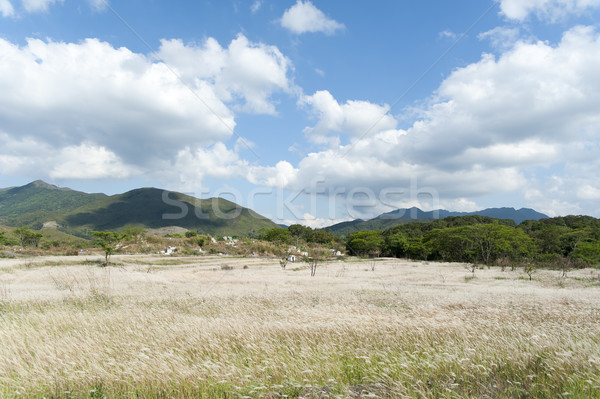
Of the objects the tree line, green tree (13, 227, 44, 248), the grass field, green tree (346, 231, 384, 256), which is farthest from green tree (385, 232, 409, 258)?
green tree (13, 227, 44, 248)

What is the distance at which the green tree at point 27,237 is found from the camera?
3081 inches

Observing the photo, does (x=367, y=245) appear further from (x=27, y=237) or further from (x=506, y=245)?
(x=27, y=237)

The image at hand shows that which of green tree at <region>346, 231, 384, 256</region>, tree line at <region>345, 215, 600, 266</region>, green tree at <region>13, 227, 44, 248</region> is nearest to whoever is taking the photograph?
tree line at <region>345, 215, 600, 266</region>

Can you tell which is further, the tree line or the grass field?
the tree line

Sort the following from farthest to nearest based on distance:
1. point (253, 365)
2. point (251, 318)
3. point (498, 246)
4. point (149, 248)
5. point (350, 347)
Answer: point (149, 248) → point (498, 246) → point (251, 318) → point (350, 347) → point (253, 365)

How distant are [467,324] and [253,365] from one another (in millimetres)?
6102

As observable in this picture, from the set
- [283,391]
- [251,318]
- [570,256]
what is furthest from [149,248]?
[570,256]

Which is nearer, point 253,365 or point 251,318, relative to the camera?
point 253,365

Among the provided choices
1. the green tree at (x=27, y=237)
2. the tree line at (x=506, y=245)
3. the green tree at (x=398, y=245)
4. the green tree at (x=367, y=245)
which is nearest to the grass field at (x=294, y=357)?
the tree line at (x=506, y=245)

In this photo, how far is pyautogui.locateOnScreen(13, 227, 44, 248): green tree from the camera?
78250 mm

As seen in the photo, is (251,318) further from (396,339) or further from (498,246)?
(498,246)

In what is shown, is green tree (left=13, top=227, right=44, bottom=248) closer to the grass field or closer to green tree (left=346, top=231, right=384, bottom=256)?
green tree (left=346, top=231, right=384, bottom=256)

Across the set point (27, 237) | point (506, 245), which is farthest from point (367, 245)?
point (27, 237)

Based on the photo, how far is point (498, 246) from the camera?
59344mm
